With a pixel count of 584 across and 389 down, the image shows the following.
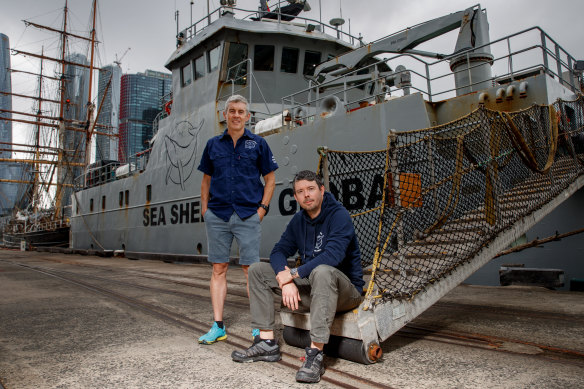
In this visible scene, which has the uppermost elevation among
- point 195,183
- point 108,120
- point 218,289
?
point 108,120

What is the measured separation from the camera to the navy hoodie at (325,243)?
7.40ft

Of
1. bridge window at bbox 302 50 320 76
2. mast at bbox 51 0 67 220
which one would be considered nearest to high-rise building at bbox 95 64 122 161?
mast at bbox 51 0 67 220

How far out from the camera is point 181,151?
35.8ft

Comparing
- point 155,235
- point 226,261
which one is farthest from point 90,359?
point 155,235

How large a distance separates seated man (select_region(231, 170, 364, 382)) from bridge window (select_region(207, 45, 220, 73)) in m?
8.52

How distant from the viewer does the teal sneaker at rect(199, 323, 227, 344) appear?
2658mm

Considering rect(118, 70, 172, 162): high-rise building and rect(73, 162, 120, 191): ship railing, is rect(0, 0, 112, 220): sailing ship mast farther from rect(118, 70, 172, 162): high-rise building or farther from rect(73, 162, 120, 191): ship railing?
rect(118, 70, 172, 162): high-rise building

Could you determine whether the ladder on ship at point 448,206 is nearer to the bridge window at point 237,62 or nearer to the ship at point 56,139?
the bridge window at point 237,62

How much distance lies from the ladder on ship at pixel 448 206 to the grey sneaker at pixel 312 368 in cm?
28

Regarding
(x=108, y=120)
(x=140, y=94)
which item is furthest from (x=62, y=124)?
(x=140, y=94)

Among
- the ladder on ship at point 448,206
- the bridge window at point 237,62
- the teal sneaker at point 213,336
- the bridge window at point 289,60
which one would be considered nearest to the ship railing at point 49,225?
the bridge window at point 237,62

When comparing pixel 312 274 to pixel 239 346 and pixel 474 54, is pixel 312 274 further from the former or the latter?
pixel 474 54

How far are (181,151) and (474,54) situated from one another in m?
7.49

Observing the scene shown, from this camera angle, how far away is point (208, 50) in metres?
10.3
